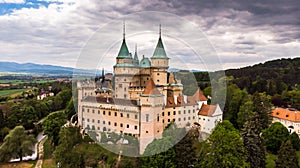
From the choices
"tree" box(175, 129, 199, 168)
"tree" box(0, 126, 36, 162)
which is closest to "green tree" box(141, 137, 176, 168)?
"tree" box(175, 129, 199, 168)

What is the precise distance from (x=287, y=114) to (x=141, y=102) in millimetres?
22104

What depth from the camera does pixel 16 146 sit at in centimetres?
3014

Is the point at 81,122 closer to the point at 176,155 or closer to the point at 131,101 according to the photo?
the point at 131,101

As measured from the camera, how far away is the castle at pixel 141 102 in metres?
26.8

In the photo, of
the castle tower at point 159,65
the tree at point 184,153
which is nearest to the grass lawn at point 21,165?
the castle tower at point 159,65

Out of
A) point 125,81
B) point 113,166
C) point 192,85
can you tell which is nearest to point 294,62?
point 192,85

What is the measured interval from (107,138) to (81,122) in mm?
5169

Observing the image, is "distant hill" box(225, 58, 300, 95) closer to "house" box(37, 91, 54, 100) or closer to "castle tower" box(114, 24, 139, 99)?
"castle tower" box(114, 24, 139, 99)

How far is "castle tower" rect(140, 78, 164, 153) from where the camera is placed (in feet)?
85.6

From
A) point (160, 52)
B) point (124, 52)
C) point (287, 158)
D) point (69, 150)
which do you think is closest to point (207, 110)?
point (160, 52)

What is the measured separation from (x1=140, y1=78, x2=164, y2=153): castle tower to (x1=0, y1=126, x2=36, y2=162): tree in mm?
13468

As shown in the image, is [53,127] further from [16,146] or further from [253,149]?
[253,149]

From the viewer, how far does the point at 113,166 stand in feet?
80.6

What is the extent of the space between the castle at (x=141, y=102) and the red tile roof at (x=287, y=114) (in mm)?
10204
